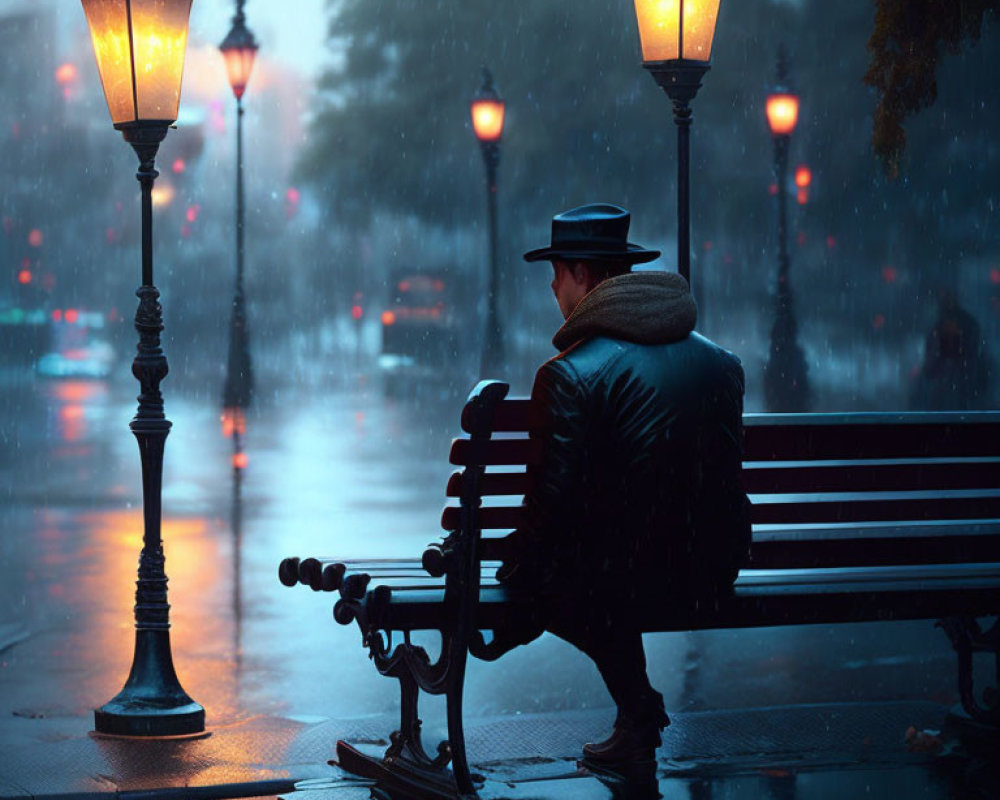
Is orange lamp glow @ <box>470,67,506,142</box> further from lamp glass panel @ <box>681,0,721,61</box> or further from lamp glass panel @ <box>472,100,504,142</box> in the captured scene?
lamp glass panel @ <box>681,0,721,61</box>

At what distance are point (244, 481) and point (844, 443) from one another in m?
13.9

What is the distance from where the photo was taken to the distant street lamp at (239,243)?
29141mm

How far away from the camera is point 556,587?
5418 millimetres

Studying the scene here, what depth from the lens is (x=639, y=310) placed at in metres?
5.33

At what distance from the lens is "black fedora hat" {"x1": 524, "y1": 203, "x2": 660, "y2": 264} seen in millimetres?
5625

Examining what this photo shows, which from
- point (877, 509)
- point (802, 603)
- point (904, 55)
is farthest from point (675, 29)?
point (904, 55)

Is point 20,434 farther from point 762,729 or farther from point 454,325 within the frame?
A: point 454,325

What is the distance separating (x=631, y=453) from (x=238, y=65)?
81.5ft

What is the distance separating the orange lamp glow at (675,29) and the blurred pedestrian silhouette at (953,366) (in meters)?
16.6

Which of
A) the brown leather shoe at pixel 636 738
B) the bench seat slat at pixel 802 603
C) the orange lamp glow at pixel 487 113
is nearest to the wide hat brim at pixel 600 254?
the bench seat slat at pixel 802 603

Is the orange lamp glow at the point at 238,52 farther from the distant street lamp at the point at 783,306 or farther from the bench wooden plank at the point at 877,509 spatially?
the bench wooden plank at the point at 877,509

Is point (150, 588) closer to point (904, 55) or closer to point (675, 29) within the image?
point (675, 29)

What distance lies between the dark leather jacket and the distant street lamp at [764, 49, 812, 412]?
19.4 meters

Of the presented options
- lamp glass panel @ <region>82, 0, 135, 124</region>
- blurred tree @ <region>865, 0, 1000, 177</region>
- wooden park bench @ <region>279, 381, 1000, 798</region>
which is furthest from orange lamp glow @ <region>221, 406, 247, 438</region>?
wooden park bench @ <region>279, 381, 1000, 798</region>
